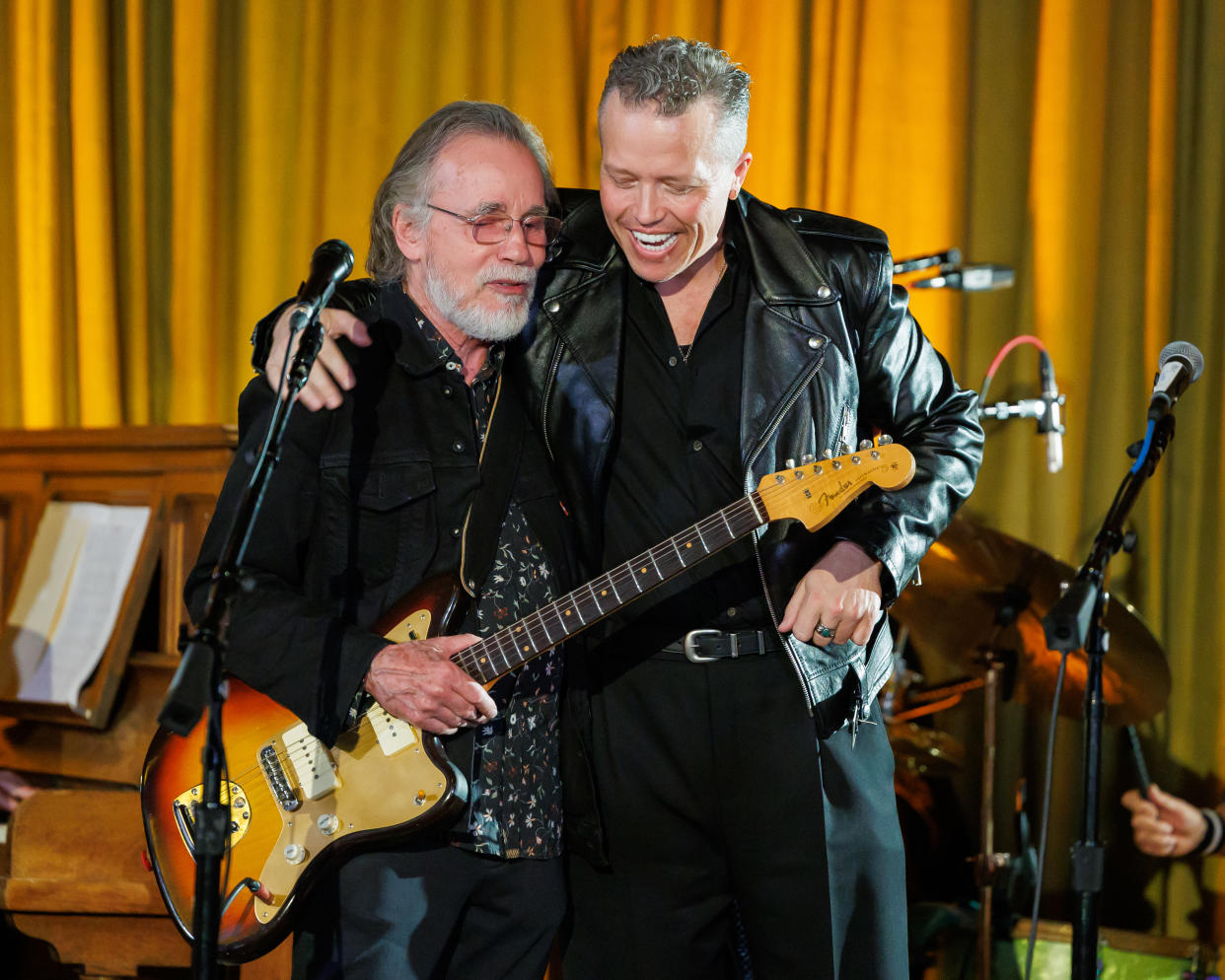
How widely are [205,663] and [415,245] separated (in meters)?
1.06

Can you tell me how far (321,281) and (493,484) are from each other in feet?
1.83

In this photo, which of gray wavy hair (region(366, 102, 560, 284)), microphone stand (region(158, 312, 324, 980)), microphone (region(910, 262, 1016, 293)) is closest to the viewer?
microphone stand (region(158, 312, 324, 980))

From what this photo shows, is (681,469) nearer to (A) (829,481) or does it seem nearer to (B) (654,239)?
(A) (829,481)

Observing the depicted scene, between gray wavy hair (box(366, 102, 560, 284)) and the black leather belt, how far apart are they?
3.13 ft

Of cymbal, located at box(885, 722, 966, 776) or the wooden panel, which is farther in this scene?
cymbal, located at box(885, 722, 966, 776)

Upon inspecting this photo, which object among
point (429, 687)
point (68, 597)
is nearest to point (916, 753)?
point (429, 687)

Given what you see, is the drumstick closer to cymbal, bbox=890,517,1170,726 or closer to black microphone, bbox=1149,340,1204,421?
cymbal, bbox=890,517,1170,726

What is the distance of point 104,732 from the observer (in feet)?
11.3

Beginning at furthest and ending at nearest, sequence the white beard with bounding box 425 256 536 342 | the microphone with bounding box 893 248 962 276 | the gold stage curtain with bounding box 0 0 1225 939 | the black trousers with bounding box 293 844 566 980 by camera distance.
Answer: the gold stage curtain with bounding box 0 0 1225 939 < the microphone with bounding box 893 248 962 276 < the white beard with bounding box 425 256 536 342 < the black trousers with bounding box 293 844 566 980

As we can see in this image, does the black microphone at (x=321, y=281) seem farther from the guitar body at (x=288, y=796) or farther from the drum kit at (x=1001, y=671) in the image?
the drum kit at (x=1001, y=671)

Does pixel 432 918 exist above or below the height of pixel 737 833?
below

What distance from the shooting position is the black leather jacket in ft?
7.54

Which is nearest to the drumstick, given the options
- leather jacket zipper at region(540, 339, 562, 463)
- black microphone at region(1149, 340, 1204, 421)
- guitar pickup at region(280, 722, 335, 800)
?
black microphone at region(1149, 340, 1204, 421)

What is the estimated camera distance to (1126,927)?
396 cm
